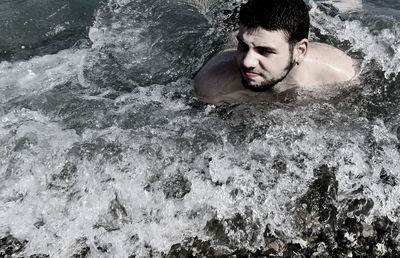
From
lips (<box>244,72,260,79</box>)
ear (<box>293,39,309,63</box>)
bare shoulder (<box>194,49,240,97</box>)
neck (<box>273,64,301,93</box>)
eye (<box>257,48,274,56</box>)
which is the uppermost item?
eye (<box>257,48,274,56</box>)

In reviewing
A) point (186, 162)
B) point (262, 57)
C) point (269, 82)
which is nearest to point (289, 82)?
point (269, 82)

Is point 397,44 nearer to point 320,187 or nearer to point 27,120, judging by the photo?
Result: point 320,187

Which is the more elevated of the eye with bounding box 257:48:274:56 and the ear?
the eye with bounding box 257:48:274:56

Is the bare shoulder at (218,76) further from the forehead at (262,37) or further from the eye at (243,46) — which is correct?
the forehead at (262,37)

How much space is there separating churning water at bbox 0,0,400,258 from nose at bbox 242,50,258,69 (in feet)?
1.56

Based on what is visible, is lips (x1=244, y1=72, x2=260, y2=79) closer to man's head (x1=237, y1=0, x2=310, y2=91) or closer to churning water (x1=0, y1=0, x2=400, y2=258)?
man's head (x1=237, y1=0, x2=310, y2=91)

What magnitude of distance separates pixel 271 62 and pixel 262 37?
248 millimetres

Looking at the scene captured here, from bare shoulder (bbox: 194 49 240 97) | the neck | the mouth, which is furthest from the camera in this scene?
bare shoulder (bbox: 194 49 240 97)

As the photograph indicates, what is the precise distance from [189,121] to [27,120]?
1.35m

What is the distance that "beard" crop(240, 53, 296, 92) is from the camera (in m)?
4.34

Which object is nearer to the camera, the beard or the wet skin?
the wet skin

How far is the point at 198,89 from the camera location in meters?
4.85

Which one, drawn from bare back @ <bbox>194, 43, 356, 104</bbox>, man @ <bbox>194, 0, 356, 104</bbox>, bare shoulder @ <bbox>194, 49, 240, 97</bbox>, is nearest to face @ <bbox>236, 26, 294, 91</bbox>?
man @ <bbox>194, 0, 356, 104</bbox>

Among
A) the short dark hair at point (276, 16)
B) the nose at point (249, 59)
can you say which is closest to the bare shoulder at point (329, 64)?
the short dark hair at point (276, 16)
